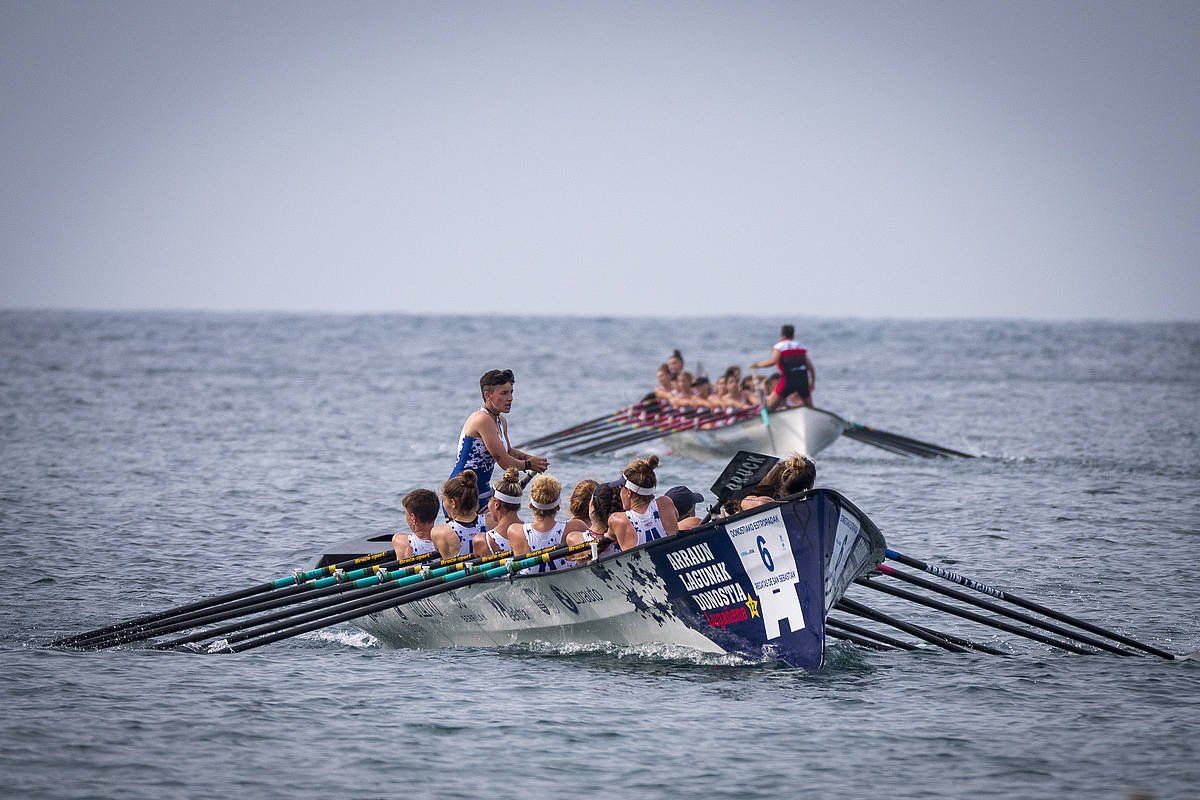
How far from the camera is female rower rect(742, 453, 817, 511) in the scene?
11211 mm

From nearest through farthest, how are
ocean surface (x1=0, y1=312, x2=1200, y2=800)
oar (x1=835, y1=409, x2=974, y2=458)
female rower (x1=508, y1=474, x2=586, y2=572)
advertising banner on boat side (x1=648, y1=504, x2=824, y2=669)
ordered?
ocean surface (x1=0, y1=312, x2=1200, y2=800) → advertising banner on boat side (x1=648, y1=504, x2=824, y2=669) → female rower (x1=508, y1=474, x2=586, y2=572) → oar (x1=835, y1=409, x2=974, y2=458)

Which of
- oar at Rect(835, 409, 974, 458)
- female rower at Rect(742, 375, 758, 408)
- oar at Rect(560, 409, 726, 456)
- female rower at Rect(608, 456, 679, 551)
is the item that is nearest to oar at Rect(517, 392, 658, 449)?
oar at Rect(560, 409, 726, 456)

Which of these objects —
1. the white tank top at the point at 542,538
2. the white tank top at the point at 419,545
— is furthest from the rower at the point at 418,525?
the white tank top at the point at 542,538

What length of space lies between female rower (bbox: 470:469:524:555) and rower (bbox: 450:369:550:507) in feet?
1.24

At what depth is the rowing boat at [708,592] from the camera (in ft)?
35.4

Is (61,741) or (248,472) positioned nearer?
(61,741)

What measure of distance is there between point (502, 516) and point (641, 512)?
55.2 inches

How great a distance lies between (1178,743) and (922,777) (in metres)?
2.09

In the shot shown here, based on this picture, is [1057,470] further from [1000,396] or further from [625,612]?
[1000,396]

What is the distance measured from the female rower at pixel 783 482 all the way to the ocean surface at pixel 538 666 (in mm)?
1371

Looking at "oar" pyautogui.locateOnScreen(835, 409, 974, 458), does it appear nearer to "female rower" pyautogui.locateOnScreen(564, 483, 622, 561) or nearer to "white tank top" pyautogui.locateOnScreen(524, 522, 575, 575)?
"white tank top" pyautogui.locateOnScreen(524, 522, 575, 575)

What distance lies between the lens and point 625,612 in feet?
38.0

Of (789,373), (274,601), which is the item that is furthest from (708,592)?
(789,373)

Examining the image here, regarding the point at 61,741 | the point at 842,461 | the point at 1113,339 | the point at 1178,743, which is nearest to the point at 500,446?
the point at 61,741
